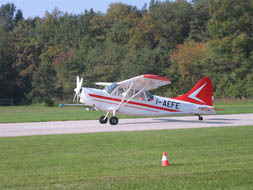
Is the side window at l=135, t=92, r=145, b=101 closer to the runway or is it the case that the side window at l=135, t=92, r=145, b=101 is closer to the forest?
the runway

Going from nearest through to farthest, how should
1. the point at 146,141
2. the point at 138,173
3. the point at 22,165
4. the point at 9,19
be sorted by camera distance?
the point at 138,173 → the point at 22,165 → the point at 146,141 → the point at 9,19

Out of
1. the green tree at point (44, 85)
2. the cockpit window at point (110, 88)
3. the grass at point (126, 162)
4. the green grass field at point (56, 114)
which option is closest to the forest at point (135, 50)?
the green tree at point (44, 85)

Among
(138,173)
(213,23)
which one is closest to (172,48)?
(213,23)

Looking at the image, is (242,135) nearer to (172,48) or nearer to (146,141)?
(146,141)

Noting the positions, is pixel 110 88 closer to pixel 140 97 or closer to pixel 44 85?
pixel 140 97

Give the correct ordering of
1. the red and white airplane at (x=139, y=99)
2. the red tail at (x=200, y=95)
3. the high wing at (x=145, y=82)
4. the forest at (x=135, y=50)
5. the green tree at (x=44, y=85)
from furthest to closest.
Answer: the green tree at (x=44, y=85)
the forest at (x=135, y=50)
the red tail at (x=200, y=95)
the red and white airplane at (x=139, y=99)
the high wing at (x=145, y=82)

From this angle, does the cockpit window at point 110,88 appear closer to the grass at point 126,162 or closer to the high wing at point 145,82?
the high wing at point 145,82

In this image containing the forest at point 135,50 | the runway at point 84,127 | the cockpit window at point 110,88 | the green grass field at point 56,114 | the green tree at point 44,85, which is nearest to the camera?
the runway at point 84,127

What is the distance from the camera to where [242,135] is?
15.1 metres

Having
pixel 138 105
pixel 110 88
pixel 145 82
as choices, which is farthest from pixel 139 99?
pixel 110 88

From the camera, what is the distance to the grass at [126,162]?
25.5ft

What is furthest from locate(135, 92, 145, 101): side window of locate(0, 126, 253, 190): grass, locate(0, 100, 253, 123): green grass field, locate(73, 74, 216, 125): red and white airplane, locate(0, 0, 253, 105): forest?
locate(0, 0, 253, 105): forest

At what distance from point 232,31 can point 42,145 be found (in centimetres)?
4980

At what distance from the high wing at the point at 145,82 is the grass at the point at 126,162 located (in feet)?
18.5
